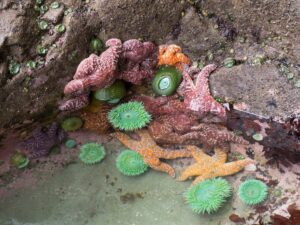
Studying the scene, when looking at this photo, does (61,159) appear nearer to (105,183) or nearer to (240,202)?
(105,183)

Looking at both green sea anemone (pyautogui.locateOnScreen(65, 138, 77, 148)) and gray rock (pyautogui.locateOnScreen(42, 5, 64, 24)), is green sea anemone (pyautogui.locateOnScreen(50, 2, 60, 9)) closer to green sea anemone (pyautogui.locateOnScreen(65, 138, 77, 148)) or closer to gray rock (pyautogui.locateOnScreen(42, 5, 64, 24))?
gray rock (pyautogui.locateOnScreen(42, 5, 64, 24))

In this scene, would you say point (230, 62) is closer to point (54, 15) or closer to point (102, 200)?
point (54, 15)

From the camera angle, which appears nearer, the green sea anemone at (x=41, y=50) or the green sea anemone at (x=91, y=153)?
the green sea anemone at (x=41, y=50)

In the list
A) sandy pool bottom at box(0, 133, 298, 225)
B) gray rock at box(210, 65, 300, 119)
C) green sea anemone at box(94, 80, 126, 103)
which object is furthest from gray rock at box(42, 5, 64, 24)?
gray rock at box(210, 65, 300, 119)

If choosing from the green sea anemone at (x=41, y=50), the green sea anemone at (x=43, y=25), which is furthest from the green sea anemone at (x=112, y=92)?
the green sea anemone at (x=43, y=25)

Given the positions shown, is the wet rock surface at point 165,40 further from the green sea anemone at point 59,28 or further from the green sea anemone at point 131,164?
the green sea anemone at point 131,164

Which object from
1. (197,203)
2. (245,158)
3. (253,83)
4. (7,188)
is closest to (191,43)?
(253,83)

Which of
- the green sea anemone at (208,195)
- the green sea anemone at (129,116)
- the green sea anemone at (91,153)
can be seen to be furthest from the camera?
the green sea anemone at (91,153)
